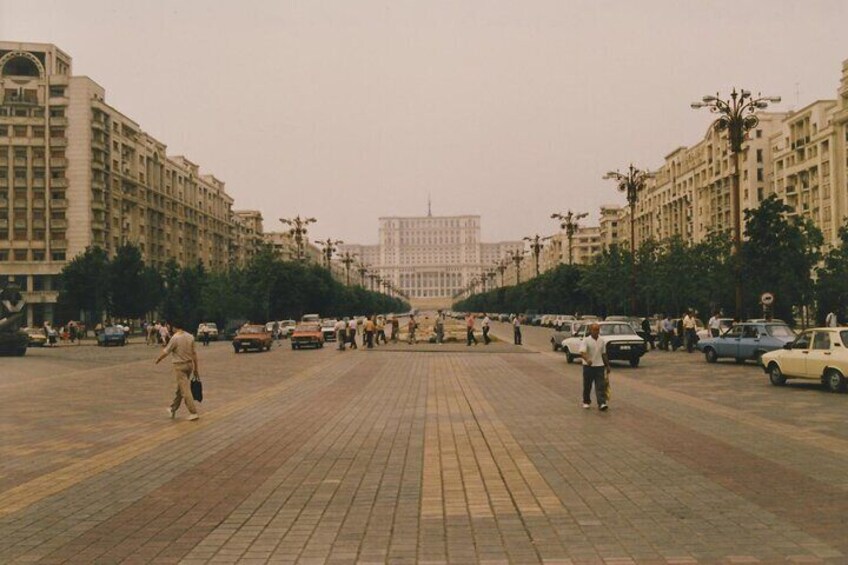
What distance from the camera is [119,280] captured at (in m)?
70.6

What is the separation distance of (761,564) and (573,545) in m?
1.28

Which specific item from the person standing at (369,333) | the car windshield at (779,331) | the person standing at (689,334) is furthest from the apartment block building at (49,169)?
the car windshield at (779,331)

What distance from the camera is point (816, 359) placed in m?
18.6

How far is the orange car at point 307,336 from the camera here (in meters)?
44.2

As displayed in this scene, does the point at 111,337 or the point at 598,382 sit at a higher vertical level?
the point at 598,382

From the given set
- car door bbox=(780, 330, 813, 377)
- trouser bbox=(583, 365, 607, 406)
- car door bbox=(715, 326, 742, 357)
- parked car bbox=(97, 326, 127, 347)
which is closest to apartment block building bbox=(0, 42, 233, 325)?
parked car bbox=(97, 326, 127, 347)

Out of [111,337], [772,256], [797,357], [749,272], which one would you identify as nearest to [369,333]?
[749,272]

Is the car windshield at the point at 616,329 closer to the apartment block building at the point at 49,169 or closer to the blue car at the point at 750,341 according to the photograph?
the blue car at the point at 750,341

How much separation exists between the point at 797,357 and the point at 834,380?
131 centimetres

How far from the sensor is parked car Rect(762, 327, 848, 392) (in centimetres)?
1797

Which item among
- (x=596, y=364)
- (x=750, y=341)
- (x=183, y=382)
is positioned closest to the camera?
(x=183, y=382)

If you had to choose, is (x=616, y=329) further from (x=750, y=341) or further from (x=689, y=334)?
(x=689, y=334)

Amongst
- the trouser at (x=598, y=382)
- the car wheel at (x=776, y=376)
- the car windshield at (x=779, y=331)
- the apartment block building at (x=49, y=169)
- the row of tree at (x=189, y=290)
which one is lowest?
the car wheel at (x=776, y=376)

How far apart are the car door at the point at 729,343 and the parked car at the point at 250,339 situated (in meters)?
22.8
